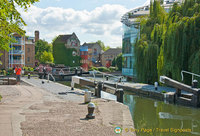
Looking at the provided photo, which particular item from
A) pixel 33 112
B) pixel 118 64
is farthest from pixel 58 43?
pixel 33 112

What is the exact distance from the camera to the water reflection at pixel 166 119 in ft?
34.9

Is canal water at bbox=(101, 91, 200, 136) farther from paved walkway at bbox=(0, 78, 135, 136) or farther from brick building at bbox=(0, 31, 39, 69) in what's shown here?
brick building at bbox=(0, 31, 39, 69)

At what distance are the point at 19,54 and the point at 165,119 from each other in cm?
5104

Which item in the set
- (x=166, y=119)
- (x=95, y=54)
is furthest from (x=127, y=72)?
(x=95, y=54)

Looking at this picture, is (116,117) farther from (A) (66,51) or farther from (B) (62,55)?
(A) (66,51)

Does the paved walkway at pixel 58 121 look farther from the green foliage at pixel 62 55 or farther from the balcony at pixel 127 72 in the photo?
the green foliage at pixel 62 55

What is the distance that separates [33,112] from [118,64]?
70936 millimetres

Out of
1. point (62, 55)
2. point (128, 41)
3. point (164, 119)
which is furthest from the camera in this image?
point (62, 55)

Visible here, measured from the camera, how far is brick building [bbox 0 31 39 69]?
2211 inches

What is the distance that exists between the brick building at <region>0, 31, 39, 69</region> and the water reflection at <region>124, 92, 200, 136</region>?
4038 cm

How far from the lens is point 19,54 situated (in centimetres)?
5903

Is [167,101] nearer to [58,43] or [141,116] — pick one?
[141,116]

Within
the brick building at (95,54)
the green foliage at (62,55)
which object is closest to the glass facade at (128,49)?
the green foliage at (62,55)

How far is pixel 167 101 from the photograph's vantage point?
18812mm
